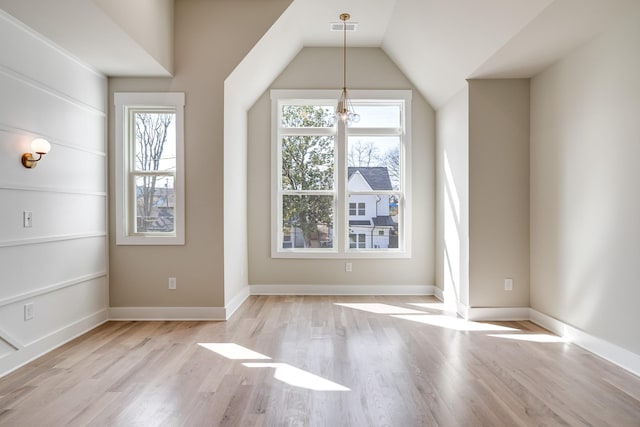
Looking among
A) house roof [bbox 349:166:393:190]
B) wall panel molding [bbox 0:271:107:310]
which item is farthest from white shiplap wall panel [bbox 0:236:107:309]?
house roof [bbox 349:166:393:190]

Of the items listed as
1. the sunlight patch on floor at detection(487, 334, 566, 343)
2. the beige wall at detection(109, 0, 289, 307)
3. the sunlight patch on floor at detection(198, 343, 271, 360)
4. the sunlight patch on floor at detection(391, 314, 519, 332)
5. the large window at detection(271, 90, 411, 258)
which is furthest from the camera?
the large window at detection(271, 90, 411, 258)

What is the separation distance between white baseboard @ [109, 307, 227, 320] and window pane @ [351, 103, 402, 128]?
312 centimetres

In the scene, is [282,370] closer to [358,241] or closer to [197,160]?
[197,160]

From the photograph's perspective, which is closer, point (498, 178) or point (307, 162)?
point (498, 178)

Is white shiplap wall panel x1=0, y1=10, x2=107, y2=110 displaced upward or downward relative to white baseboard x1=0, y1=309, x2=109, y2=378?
upward

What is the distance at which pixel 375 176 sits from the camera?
5.50 meters

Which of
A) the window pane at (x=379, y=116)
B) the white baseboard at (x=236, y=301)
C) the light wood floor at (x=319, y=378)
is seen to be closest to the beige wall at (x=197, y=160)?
the white baseboard at (x=236, y=301)

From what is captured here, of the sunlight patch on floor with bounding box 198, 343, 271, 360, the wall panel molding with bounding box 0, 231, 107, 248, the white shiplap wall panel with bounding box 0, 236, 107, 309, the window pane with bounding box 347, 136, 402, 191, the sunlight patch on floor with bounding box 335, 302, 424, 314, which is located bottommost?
the sunlight patch on floor with bounding box 335, 302, 424, 314

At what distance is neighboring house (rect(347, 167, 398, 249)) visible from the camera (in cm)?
550

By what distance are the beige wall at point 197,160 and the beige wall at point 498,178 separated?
2.46 m

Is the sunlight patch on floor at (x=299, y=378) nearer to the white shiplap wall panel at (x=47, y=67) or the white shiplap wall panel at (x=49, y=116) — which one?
the white shiplap wall panel at (x=49, y=116)

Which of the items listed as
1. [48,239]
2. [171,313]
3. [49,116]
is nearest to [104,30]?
[49,116]

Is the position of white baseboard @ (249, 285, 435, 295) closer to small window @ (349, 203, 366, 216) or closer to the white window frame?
small window @ (349, 203, 366, 216)

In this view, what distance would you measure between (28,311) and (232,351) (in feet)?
5.31
